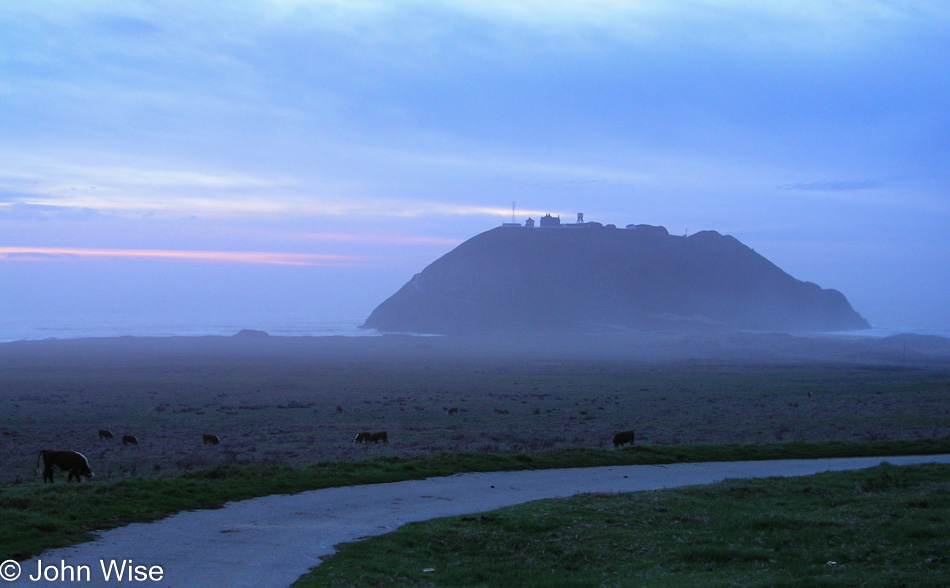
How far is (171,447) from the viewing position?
22672 mm

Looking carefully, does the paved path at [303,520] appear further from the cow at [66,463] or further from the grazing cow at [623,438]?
the cow at [66,463]

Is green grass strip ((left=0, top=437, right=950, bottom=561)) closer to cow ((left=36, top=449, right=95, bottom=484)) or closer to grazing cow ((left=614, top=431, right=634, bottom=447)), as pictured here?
cow ((left=36, top=449, right=95, bottom=484))

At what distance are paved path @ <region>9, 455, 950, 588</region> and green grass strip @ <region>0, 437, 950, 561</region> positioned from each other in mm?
391

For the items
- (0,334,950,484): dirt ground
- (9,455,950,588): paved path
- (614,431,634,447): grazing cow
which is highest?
(9,455,950,588): paved path

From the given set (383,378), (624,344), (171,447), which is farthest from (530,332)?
(171,447)

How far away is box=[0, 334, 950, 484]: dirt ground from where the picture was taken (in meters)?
22.4

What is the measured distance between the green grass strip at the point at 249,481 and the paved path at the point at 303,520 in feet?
1.28

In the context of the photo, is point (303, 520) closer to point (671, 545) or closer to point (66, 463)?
point (671, 545)

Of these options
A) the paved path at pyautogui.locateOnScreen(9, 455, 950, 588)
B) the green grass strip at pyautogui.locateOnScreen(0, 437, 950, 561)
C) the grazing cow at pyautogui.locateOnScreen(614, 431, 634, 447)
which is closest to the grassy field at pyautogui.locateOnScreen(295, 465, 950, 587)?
the paved path at pyautogui.locateOnScreen(9, 455, 950, 588)

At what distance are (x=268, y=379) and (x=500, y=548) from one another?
177ft

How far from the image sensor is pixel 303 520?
34.6 ft

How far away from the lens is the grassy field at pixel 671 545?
7.92 m

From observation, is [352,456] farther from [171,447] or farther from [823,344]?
[823,344]

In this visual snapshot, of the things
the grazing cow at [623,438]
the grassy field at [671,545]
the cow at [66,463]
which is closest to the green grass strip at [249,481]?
the cow at [66,463]
